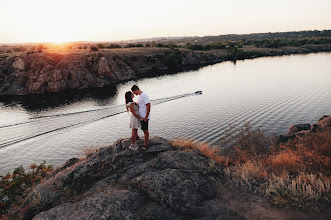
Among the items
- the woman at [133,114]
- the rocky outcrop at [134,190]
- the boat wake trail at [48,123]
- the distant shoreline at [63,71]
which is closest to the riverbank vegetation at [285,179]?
the rocky outcrop at [134,190]

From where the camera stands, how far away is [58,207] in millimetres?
6688

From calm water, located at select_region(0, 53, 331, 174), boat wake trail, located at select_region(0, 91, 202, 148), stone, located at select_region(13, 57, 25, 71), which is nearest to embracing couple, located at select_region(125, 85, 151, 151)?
calm water, located at select_region(0, 53, 331, 174)

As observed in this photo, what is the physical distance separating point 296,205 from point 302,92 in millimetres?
31270

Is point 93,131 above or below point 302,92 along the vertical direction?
below

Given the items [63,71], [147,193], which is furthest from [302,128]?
[63,71]

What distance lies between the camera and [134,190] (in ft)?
23.3

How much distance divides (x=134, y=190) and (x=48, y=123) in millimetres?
24014

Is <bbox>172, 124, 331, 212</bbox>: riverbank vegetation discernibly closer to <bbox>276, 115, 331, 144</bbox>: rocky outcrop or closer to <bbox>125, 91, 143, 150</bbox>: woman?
<bbox>125, 91, 143, 150</bbox>: woman

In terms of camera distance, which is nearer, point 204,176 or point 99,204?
point 99,204

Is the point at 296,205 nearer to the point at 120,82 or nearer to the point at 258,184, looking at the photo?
the point at 258,184

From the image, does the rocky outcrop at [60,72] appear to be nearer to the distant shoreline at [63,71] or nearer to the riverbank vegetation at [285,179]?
the distant shoreline at [63,71]

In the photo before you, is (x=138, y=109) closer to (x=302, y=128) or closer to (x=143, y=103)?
(x=143, y=103)

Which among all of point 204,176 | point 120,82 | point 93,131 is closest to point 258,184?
point 204,176

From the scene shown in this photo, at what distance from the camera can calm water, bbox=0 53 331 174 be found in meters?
19.4
